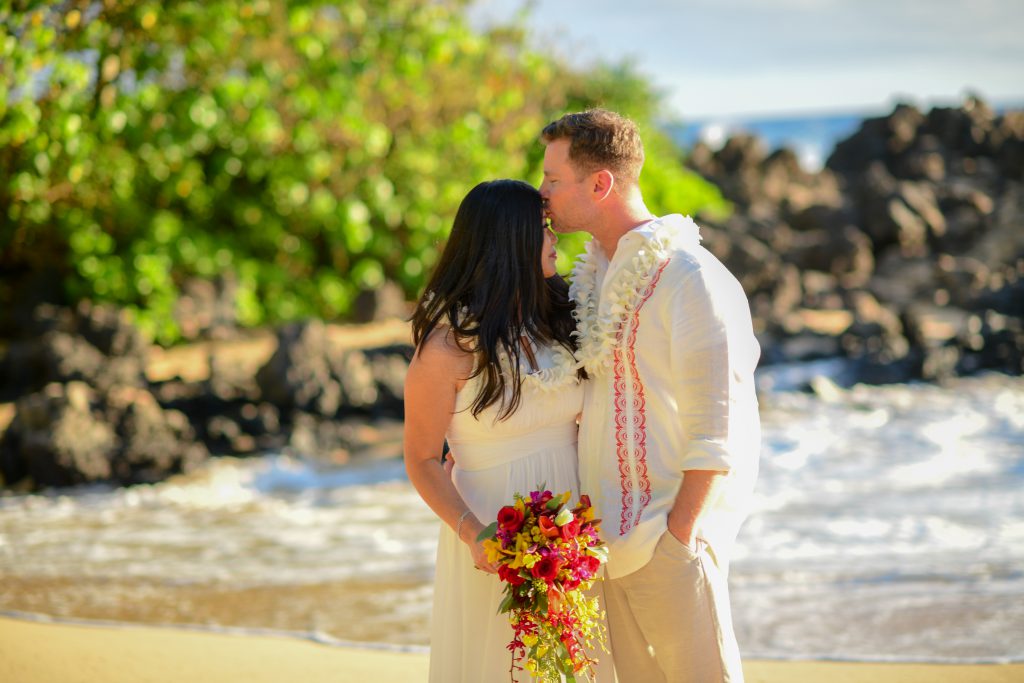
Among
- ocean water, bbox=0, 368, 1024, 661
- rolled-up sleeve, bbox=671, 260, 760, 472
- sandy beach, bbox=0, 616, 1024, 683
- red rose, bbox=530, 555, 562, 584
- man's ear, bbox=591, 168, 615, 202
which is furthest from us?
ocean water, bbox=0, 368, 1024, 661

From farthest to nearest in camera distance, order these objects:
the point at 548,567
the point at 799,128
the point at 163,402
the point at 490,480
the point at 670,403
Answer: the point at 799,128
the point at 163,402
the point at 490,480
the point at 670,403
the point at 548,567

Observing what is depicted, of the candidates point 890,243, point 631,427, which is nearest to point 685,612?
point 631,427

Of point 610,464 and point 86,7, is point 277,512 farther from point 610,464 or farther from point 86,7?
point 610,464

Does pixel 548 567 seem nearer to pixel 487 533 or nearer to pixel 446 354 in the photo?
pixel 487 533

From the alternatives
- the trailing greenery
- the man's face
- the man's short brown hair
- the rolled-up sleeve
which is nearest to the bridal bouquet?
the rolled-up sleeve

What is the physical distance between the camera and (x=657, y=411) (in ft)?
11.0

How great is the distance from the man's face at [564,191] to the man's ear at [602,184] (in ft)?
0.07

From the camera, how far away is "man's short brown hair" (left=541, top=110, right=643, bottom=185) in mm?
3443

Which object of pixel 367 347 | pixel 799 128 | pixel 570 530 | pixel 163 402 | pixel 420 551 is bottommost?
pixel 420 551

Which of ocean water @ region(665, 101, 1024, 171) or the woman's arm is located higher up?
ocean water @ region(665, 101, 1024, 171)

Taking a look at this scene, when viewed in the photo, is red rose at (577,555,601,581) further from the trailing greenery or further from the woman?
the trailing greenery

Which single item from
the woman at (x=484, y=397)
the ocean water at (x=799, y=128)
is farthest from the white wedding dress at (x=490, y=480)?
the ocean water at (x=799, y=128)

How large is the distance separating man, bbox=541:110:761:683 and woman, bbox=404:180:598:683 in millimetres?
113

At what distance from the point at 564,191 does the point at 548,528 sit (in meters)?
1.07
